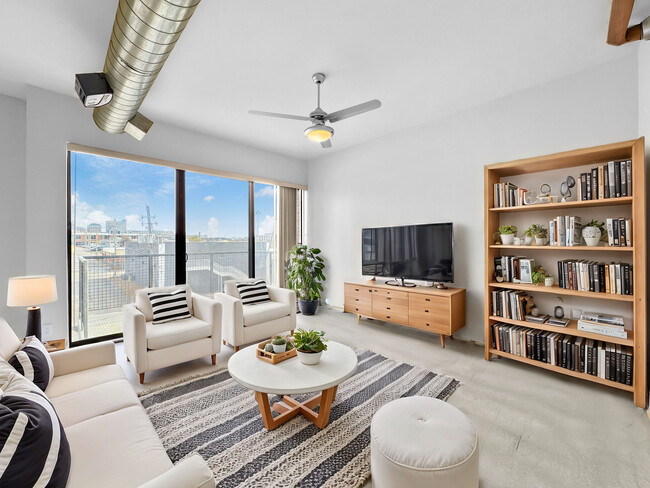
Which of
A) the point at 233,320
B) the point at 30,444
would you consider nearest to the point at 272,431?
the point at 30,444

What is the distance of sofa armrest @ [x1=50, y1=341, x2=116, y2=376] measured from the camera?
6.28 ft

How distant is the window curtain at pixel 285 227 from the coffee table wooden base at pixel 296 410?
322 cm

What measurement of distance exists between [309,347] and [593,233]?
8.24 feet

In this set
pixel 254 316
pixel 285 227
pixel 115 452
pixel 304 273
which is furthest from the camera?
pixel 285 227

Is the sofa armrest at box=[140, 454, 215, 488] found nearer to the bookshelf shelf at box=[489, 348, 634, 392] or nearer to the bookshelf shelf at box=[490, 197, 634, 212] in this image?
the bookshelf shelf at box=[489, 348, 634, 392]

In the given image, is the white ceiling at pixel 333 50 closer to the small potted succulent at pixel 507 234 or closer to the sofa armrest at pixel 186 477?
the small potted succulent at pixel 507 234

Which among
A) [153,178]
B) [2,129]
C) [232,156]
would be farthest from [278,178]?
[2,129]

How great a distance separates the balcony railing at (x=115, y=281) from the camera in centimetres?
346

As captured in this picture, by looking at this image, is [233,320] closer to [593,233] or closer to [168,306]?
[168,306]

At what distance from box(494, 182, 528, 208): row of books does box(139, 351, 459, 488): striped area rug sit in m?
1.77

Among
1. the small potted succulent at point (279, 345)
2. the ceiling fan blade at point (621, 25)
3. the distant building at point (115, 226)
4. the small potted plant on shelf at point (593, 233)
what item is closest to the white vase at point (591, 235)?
the small potted plant on shelf at point (593, 233)

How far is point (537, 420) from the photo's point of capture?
205cm

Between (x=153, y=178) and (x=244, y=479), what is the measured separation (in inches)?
145

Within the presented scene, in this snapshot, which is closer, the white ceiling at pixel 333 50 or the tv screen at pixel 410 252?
the white ceiling at pixel 333 50
